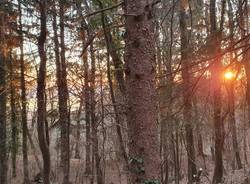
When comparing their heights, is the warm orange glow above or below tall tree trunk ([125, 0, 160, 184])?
above

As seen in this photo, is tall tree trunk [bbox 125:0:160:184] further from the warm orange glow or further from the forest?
the warm orange glow

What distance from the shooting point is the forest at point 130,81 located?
14.6 ft

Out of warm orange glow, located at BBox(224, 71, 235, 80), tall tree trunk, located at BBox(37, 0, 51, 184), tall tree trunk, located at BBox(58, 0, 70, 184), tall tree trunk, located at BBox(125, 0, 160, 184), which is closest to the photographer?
tall tree trunk, located at BBox(125, 0, 160, 184)

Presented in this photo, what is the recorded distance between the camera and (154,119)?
4.43m

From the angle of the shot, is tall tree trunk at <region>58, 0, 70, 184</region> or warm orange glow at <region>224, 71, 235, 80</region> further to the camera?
tall tree trunk at <region>58, 0, 70, 184</region>

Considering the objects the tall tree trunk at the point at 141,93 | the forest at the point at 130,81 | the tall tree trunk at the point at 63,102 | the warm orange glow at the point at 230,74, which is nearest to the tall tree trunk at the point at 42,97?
the forest at the point at 130,81

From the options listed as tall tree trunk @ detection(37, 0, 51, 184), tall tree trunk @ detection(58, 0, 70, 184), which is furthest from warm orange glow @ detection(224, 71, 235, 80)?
tall tree trunk @ detection(58, 0, 70, 184)

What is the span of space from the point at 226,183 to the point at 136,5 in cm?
1239

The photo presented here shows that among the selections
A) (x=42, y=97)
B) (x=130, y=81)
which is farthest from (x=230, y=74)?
(x=42, y=97)

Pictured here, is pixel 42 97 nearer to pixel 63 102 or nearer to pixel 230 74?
pixel 63 102

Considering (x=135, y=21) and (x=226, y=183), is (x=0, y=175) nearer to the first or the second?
(x=226, y=183)

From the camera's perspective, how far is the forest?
14.6 ft

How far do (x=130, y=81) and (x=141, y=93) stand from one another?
173 mm

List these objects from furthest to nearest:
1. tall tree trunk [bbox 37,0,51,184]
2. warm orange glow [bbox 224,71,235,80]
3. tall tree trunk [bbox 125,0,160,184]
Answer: tall tree trunk [bbox 37,0,51,184], warm orange glow [bbox 224,71,235,80], tall tree trunk [bbox 125,0,160,184]
